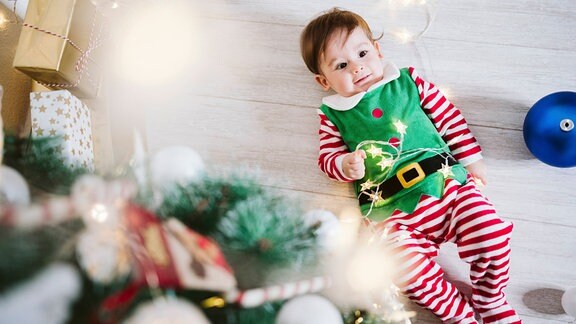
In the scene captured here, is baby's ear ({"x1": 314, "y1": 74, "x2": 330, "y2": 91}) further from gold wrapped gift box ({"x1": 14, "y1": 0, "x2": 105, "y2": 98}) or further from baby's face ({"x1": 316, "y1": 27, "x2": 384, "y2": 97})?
gold wrapped gift box ({"x1": 14, "y1": 0, "x2": 105, "y2": 98})

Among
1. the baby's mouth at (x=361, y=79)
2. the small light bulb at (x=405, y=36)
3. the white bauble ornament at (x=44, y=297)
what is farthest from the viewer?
the small light bulb at (x=405, y=36)

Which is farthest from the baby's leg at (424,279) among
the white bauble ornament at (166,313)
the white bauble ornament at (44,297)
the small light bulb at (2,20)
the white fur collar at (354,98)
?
the small light bulb at (2,20)

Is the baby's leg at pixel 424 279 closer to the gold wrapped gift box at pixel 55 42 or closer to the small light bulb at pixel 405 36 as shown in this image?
the small light bulb at pixel 405 36

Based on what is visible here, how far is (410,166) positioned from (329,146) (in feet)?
0.66

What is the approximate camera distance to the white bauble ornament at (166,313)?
1.64 ft

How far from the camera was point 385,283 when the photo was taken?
884 millimetres

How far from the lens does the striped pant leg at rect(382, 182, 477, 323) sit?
1061 mm

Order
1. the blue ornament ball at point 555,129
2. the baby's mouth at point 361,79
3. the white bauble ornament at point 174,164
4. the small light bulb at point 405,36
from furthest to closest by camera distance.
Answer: the small light bulb at point 405,36, the baby's mouth at point 361,79, the blue ornament ball at point 555,129, the white bauble ornament at point 174,164

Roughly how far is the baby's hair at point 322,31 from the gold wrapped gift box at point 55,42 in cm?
54

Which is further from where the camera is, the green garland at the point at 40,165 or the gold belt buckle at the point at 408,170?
the gold belt buckle at the point at 408,170

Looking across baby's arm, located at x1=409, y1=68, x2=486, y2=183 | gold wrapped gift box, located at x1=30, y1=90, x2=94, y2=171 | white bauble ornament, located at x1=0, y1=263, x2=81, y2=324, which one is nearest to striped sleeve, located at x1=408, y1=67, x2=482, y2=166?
baby's arm, located at x1=409, y1=68, x2=486, y2=183

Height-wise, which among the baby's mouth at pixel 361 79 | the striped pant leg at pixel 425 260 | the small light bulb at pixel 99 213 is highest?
the baby's mouth at pixel 361 79

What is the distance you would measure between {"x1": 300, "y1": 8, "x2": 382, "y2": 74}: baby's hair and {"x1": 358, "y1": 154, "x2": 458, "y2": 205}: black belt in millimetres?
322

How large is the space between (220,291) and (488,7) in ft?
3.54
